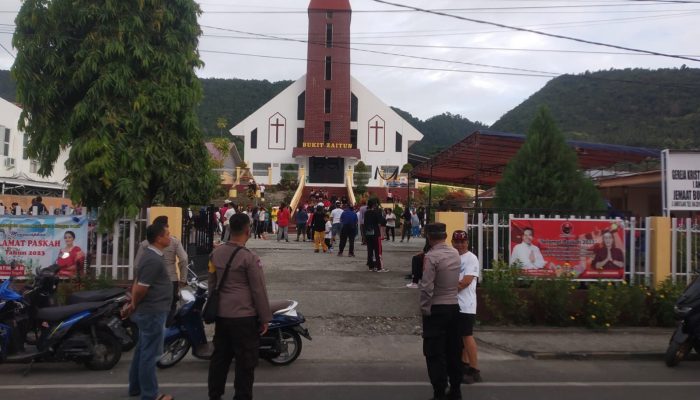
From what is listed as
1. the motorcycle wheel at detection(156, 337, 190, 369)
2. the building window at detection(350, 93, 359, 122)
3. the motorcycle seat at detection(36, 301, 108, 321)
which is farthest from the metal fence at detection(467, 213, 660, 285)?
the building window at detection(350, 93, 359, 122)

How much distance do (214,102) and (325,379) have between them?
90956mm

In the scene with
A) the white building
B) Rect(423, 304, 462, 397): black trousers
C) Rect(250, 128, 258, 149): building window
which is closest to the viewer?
Rect(423, 304, 462, 397): black trousers

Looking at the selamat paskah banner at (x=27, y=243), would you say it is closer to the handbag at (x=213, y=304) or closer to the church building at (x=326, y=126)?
the handbag at (x=213, y=304)

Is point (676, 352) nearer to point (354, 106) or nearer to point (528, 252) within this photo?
point (528, 252)

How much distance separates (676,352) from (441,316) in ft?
12.5

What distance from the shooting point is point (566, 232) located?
32.8 feet

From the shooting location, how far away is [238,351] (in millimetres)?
4914

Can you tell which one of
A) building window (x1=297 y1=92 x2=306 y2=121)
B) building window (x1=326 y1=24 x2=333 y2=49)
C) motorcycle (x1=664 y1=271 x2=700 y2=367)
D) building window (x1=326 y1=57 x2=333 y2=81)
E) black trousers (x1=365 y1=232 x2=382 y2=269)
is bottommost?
motorcycle (x1=664 y1=271 x2=700 y2=367)

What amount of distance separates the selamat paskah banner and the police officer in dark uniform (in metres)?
6.77

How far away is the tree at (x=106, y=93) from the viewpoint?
32.4 feet

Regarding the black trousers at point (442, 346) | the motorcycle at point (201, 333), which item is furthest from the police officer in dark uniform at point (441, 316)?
the motorcycle at point (201, 333)

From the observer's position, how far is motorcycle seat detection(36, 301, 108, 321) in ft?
22.8

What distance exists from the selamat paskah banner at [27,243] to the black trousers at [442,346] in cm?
680

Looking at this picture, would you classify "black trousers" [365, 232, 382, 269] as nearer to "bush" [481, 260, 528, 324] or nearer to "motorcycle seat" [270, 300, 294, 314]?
"bush" [481, 260, 528, 324]
